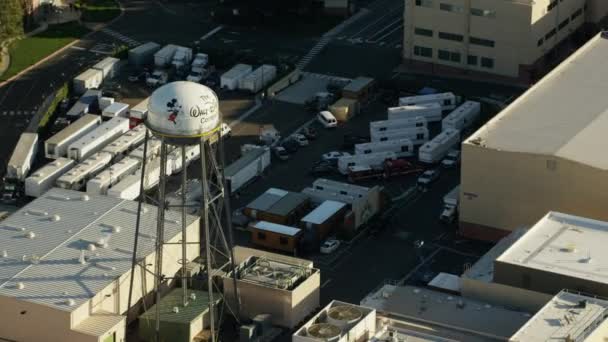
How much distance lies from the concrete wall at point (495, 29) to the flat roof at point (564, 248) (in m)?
38.6

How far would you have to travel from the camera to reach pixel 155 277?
11281 centimetres

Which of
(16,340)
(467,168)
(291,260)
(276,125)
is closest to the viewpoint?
(16,340)

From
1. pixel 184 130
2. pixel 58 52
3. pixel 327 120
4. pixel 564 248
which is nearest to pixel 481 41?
pixel 327 120

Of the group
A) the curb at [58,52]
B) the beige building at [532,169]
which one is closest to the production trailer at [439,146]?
the beige building at [532,169]

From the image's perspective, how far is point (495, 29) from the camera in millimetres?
152625

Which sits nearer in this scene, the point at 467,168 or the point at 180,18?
the point at 467,168

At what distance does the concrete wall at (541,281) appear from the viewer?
10650 cm

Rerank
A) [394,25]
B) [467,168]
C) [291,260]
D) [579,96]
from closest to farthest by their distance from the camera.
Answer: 1. [291,260]
2. [467,168]
3. [579,96]
4. [394,25]

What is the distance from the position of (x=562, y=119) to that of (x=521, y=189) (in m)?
9.21

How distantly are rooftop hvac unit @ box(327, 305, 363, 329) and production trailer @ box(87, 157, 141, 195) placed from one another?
94.8ft

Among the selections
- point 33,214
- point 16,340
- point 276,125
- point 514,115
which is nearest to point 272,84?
point 276,125

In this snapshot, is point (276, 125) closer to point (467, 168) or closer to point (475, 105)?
point (475, 105)

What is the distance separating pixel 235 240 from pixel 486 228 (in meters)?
17.6

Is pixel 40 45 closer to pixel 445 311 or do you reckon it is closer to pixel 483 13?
pixel 483 13
